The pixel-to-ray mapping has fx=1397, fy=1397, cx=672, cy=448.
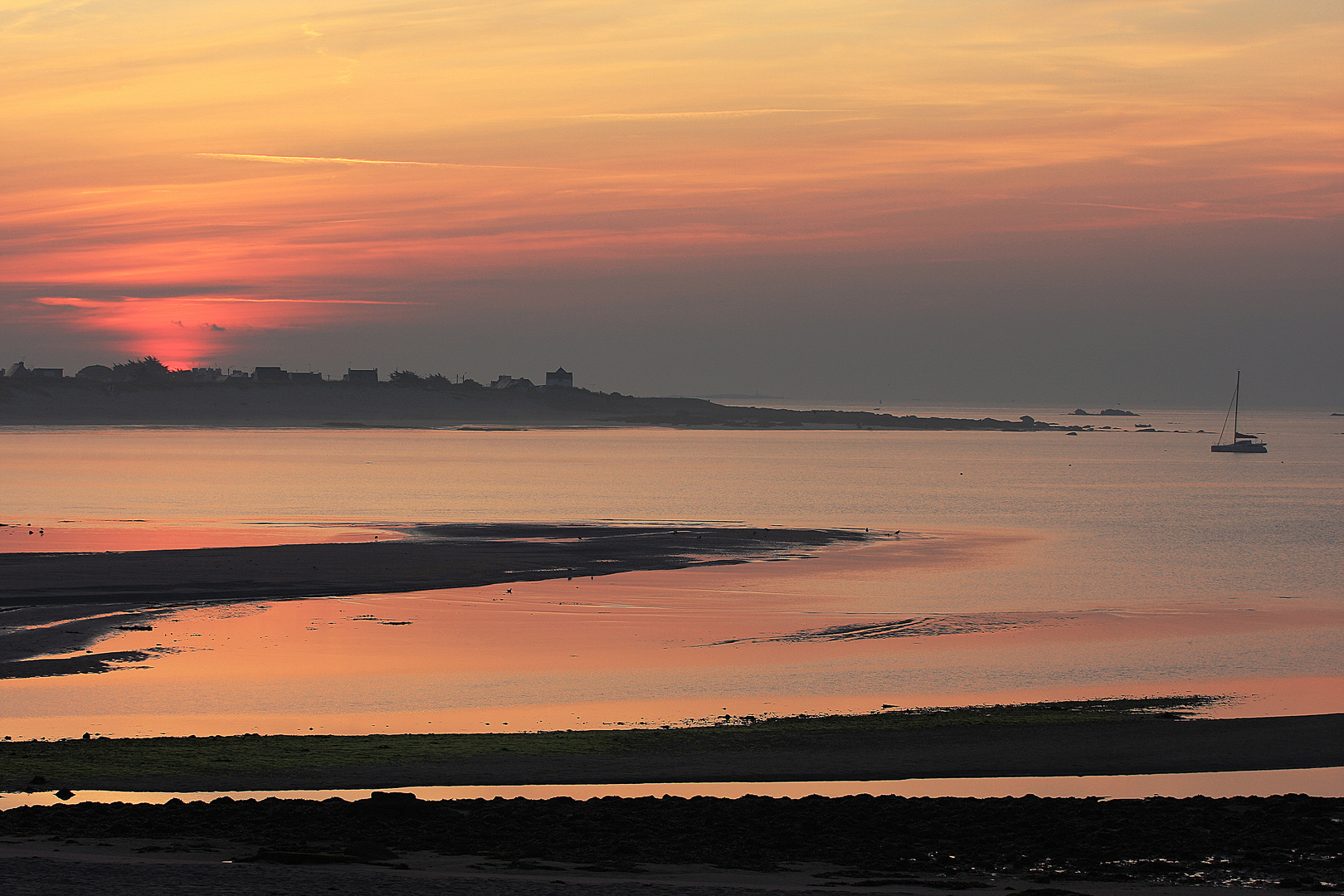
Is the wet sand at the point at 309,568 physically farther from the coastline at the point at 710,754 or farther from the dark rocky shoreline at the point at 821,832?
the dark rocky shoreline at the point at 821,832

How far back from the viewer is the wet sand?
31891mm

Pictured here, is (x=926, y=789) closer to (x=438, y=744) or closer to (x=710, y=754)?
(x=710, y=754)

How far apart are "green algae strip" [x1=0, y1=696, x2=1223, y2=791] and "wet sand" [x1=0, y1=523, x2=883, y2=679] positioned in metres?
A: 8.44

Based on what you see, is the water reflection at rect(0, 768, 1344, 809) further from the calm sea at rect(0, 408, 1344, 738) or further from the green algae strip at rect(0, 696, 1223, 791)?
the calm sea at rect(0, 408, 1344, 738)

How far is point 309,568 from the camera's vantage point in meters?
44.8

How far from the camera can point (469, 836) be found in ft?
47.8

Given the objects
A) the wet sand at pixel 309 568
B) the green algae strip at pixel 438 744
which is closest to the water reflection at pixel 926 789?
the green algae strip at pixel 438 744

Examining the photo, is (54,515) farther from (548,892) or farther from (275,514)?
(548,892)

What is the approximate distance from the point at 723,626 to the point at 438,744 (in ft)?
49.9

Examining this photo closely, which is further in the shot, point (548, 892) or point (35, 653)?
point (35, 653)

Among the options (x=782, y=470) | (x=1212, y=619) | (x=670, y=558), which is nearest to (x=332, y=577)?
(x=670, y=558)

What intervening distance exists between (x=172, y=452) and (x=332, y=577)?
4902 inches

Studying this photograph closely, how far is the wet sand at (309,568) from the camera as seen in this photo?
105 feet

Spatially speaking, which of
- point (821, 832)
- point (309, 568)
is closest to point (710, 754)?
point (821, 832)
